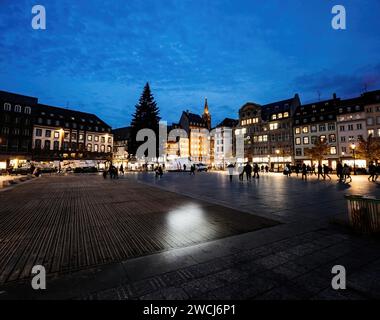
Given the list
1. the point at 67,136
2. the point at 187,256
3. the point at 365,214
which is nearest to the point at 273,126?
the point at 365,214

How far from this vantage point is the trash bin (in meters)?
4.96

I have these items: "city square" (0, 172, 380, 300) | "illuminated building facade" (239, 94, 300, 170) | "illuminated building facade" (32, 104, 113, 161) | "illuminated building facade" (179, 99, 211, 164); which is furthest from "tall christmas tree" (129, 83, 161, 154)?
"illuminated building facade" (179, 99, 211, 164)

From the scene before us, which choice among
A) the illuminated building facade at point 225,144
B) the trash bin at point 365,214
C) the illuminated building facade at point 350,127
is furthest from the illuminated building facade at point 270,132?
the trash bin at point 365,214

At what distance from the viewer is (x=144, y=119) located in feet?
148

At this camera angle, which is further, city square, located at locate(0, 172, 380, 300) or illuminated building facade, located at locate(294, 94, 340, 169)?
illuminated building facade, located at locate(294, 94, 340, 169)

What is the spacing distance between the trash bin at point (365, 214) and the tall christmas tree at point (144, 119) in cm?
4084

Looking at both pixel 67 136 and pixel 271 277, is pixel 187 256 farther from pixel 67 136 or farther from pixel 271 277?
pixel 67 136

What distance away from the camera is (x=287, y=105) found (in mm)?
59375

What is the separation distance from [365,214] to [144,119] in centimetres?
4380

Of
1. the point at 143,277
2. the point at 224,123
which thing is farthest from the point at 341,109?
the point at 143,277

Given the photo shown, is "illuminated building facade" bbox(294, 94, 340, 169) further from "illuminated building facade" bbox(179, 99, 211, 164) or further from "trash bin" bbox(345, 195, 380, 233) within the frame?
"illuminated building facade" bbox(179, 99, 211, 164)

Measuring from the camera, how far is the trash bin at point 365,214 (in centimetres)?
496

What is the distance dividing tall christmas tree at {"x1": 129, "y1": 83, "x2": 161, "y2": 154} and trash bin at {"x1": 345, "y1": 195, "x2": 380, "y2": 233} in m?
40.8
